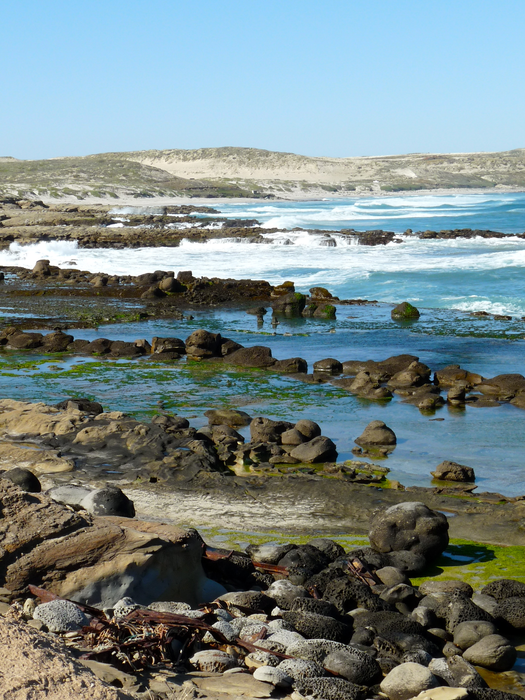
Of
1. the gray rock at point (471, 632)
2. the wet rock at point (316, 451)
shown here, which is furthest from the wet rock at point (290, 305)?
the gray rock at point (471, 632)

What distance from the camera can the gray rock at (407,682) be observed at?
5918 mm

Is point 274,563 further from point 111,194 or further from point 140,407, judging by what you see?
point 111,194

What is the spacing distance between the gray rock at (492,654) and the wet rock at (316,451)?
6761 millimetres

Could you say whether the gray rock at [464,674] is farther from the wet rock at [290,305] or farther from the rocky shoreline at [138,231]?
the rocky shoreline at [138,231]

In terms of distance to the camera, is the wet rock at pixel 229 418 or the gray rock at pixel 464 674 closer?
the gray rock at pixel 464 674

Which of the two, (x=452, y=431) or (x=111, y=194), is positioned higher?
(x=111, y=194)

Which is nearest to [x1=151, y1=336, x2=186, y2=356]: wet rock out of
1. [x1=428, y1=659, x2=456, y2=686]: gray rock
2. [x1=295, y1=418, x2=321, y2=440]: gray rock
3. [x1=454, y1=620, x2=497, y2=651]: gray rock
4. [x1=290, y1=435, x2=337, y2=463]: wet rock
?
[x1=295, y1=418, x2=321, y2=440]: gray rock

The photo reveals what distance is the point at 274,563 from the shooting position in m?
8.81

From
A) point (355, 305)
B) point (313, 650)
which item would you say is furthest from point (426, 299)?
point (313, 650)

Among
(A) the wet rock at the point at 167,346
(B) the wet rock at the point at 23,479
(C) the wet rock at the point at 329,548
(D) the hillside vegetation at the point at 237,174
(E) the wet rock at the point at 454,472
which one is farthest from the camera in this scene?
(D) the hillside vegetation at the point at 237,174

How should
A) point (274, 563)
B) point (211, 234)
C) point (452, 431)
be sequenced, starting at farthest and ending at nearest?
point (211, 234) → point (452, 431) → point (274, 563)

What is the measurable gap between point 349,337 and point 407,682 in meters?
20.6

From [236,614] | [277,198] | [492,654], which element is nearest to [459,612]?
[492,654]

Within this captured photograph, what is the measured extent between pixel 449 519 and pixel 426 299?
24540mm
